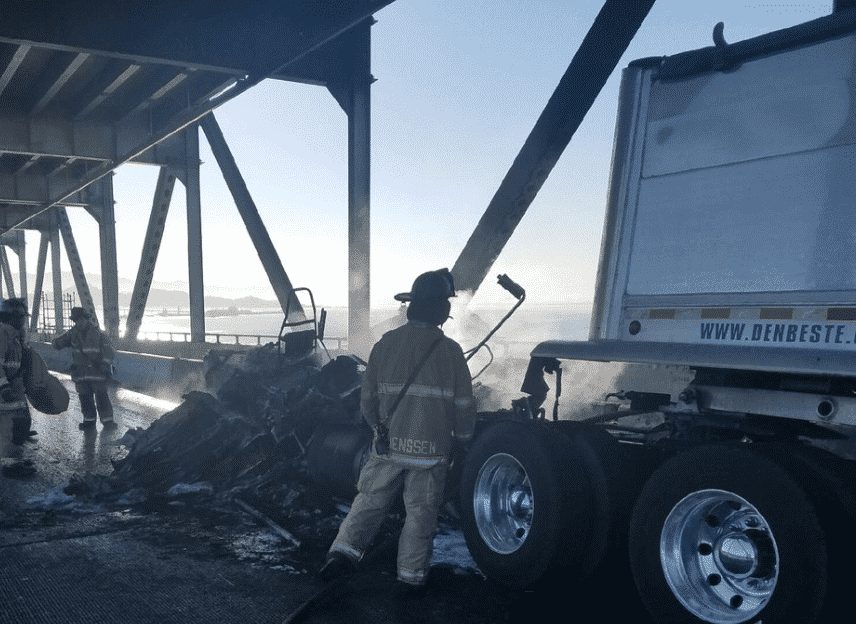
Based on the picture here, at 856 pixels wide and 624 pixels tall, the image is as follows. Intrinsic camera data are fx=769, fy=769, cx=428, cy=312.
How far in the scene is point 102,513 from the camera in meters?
6.28

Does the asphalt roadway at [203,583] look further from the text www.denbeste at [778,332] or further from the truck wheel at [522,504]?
the text www.denbeste at [778,332]

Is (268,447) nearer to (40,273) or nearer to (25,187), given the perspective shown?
(25,187)

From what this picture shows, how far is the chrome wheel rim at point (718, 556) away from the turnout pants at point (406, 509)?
141 cm

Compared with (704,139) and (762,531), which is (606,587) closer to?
(762,531)

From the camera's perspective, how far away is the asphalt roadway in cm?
418

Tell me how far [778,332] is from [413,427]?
2.08 m

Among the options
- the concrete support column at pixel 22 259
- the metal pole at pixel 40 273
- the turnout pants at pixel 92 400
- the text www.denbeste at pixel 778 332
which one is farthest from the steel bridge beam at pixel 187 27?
the concrete support column at pixel 22 259

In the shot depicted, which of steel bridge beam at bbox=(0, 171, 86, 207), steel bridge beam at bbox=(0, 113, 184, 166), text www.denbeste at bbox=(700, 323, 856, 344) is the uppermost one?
steel bridge beam at bbox=(0, 113, 184, 166)

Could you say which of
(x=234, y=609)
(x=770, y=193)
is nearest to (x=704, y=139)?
(x=770, y=193)

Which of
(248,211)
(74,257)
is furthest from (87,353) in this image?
(74,257)

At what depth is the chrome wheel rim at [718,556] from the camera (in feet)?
11.3

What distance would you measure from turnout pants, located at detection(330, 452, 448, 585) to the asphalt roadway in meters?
0.21

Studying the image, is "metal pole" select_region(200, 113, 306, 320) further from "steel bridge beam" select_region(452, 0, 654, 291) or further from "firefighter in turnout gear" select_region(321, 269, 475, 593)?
"firefighter in turnout gear" select_region(321, 269, 475, 593)

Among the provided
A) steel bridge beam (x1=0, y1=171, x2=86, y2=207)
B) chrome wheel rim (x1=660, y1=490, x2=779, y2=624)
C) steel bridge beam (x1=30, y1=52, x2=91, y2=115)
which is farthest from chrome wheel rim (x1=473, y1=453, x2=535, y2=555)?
steel bridge beam (x1=0, y1=171, x2=86, y2=207)
